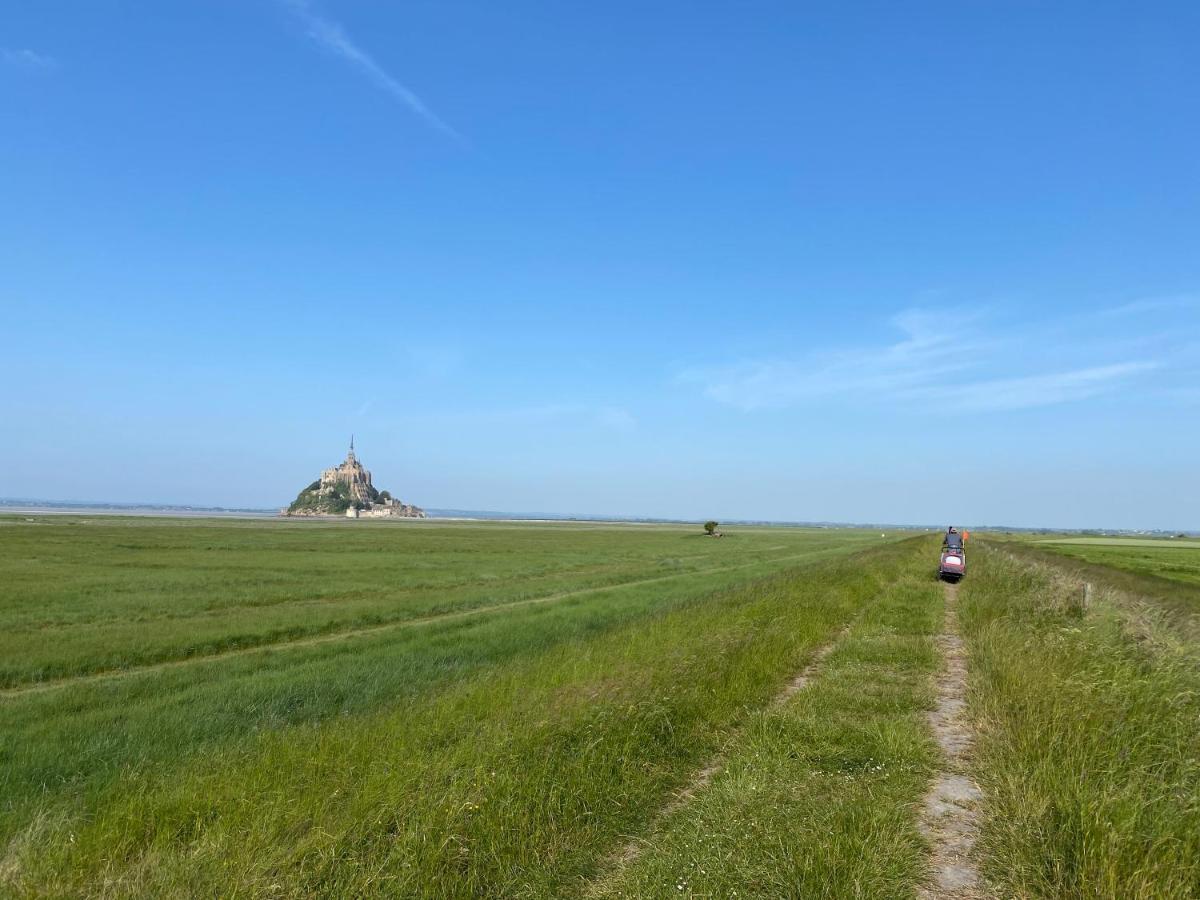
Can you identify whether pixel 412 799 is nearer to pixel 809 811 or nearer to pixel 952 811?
pixel 809 811

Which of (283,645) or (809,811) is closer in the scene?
(809,811)

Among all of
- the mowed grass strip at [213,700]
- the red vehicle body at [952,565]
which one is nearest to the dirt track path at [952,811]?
the mowed grass strip at [213,700]

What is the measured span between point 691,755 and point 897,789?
88.5 inches

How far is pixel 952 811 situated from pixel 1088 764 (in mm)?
1553

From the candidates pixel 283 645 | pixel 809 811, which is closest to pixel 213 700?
pixel 283 645

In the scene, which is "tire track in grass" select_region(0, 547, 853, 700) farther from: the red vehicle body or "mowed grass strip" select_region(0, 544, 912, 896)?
the red vehicle body

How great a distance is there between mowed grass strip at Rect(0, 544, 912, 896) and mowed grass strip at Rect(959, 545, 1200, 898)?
3041mm

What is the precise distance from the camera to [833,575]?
88.9ft

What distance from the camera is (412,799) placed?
5719 millimetres

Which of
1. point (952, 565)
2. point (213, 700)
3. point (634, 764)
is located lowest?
point (213, 700)

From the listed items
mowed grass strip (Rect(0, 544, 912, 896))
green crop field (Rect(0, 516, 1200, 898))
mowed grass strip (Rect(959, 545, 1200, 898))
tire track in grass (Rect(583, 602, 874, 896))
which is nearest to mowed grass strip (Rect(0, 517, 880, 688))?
green crop field (Rect(0, 516, 1200, 898))

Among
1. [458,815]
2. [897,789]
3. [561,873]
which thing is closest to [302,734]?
[458,815]

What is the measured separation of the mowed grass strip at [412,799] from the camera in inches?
193

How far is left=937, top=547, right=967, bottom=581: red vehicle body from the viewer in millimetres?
32688
